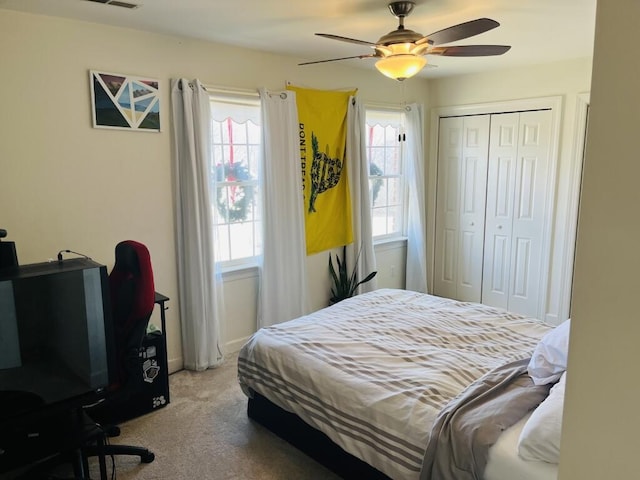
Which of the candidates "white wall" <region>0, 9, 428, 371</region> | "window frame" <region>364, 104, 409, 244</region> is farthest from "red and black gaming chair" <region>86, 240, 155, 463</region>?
"window frame" <region>364, 104, 409, 244</region>

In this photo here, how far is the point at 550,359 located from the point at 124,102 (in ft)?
9.33

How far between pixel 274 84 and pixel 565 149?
8.55 ft

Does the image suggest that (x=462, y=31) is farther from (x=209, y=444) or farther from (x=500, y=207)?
(x=500, y=207)

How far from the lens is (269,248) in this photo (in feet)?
12.4

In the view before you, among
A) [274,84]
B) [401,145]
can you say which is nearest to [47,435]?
[274,84]

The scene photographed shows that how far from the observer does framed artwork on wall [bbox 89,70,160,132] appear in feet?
9.45

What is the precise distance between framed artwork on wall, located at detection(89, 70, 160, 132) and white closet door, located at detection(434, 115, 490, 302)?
309 cm

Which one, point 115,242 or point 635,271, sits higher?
point 635,271

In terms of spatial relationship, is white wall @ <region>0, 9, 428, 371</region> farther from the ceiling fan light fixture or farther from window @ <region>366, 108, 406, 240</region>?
window @ <region>366, 108, 406, 240</region>

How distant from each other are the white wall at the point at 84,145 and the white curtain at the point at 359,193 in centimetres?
108

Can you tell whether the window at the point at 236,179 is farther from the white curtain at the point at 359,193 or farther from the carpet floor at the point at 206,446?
the carpet floor at the point at 206,446

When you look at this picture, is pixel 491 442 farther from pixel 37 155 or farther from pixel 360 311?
pixel 37 155

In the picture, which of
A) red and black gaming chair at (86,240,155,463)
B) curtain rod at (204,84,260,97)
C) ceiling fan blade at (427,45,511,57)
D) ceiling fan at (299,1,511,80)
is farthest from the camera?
curtain rod at (204,84,260,97)

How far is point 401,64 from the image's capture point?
2445mm
